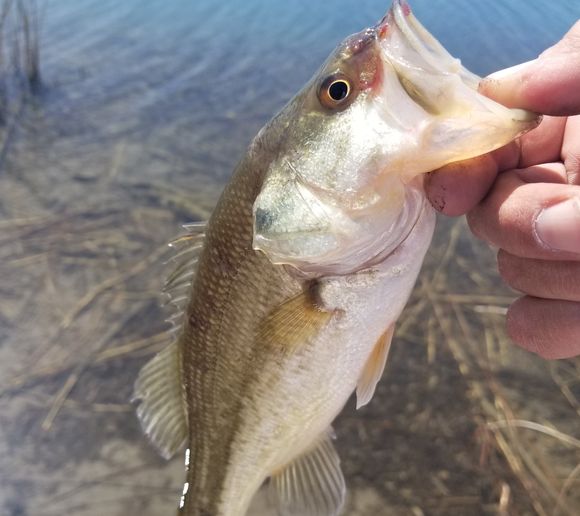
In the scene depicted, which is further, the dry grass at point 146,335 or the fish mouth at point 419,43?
the dry grass at point 146,335

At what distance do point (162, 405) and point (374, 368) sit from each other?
2.87ft

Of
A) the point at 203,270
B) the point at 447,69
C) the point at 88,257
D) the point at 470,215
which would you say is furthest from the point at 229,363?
the point at 88,257

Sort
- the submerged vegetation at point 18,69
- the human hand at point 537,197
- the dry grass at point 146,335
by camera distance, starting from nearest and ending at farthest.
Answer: the human hand at point 537,197
the dry grass at point 146,335
the submerged vegetation at point 18,69

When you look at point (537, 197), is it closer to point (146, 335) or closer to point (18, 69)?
point (146, 335)

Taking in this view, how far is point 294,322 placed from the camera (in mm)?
1658

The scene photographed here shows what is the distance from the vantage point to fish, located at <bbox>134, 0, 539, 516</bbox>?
134 cm

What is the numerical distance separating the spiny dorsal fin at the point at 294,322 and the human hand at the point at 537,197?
457mm

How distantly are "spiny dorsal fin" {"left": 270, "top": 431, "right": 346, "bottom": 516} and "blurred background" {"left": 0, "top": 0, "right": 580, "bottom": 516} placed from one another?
100 cm

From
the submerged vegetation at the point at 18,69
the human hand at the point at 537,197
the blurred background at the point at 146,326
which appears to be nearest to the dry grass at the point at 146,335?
the blurred background at the point at 146,326

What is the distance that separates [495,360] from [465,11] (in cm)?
895

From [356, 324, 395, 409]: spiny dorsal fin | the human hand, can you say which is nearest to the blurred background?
[356, 324, 395, 409]: spiny dorsal fin

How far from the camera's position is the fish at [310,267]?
4.38 feet

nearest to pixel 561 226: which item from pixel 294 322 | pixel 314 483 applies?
pixel 294 322

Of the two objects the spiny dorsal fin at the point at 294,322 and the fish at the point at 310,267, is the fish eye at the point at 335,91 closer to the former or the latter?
the fish at the point at 310,267
